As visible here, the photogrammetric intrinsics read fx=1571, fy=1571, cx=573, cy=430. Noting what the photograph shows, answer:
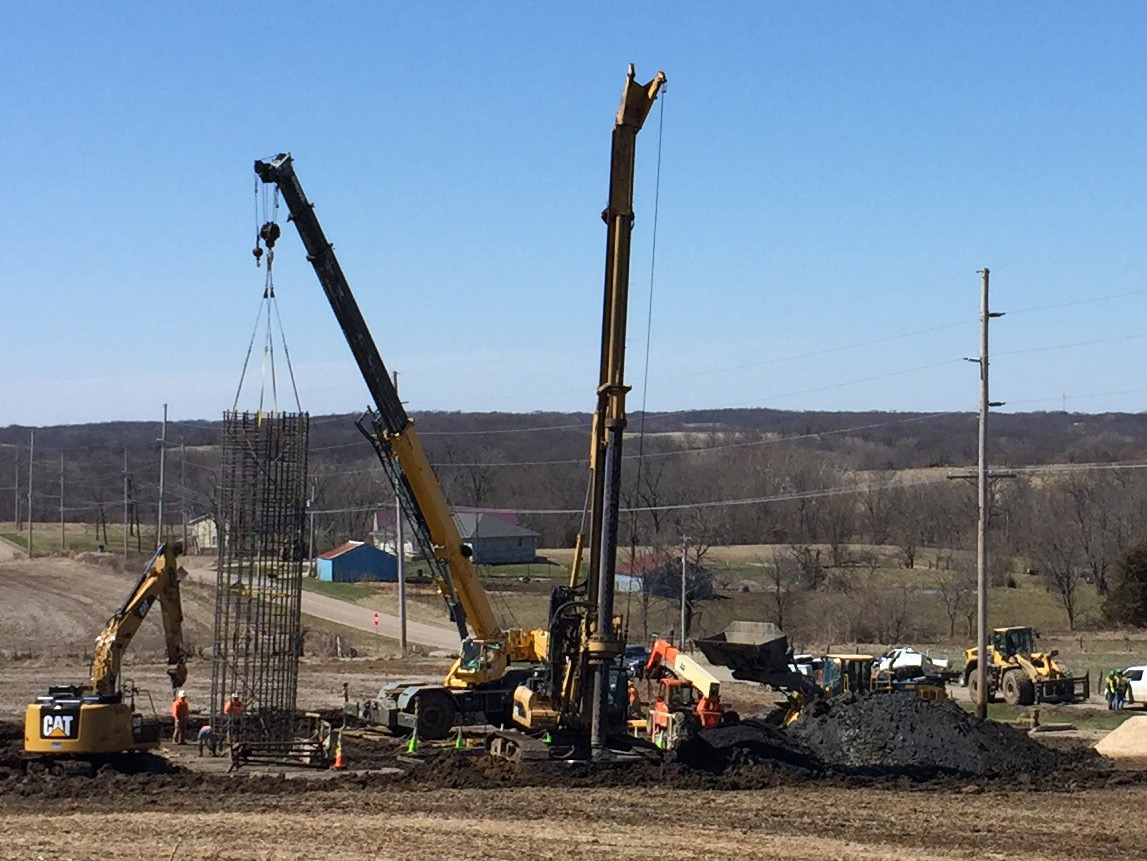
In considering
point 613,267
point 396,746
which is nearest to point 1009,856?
point 613,267

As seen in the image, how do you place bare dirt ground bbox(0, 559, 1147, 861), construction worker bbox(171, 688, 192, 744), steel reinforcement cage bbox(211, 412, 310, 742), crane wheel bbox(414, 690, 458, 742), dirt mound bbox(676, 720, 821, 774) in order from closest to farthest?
bare dirt ground bbox(0, 559, 1147, 861) < dirt mound bbox(676, 720, 821, 774) < steel reinforcement cage bbox(211, 412, 310, 742) < construction worker bbox(171, 688, 192, 744) < crane wheel bbox(414, 690, 458, 742)

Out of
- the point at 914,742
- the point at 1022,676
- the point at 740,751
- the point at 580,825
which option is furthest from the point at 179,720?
the point at 1022,676

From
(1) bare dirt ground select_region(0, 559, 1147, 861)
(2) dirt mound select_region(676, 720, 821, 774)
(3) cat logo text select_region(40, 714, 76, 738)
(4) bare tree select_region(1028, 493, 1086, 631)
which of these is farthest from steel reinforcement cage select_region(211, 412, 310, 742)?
(4) bare tree select_region(1028, 493, 1086, 631)

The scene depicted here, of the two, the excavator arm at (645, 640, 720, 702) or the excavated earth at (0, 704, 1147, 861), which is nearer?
the excavated earth at (0, 704, 1147, 861)

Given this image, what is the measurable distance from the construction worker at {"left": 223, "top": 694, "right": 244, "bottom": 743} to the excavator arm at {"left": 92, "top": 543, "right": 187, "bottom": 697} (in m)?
1.83

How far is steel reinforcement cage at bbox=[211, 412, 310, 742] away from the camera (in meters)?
27.4

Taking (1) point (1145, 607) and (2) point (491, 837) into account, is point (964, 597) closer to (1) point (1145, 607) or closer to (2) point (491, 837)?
(1) point (1145, 607)

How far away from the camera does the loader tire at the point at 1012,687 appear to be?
4184 cm

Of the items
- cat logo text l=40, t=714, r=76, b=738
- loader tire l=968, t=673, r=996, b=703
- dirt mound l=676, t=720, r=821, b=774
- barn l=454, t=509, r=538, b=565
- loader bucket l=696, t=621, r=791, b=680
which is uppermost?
barn l=454, t=509, r=538, b=565

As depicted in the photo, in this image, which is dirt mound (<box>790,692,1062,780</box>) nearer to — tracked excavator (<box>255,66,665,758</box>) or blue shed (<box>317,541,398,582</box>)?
tracked excavator (<box>255,66,665,758</box>)

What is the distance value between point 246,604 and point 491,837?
29.7ft

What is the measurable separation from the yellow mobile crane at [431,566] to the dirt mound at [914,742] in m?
6.31

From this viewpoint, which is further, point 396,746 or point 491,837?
point 396,746

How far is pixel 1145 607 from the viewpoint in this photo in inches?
2667
